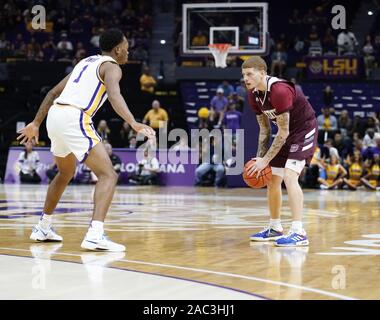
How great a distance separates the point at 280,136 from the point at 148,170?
40.6 ft

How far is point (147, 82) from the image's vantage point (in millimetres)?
24172

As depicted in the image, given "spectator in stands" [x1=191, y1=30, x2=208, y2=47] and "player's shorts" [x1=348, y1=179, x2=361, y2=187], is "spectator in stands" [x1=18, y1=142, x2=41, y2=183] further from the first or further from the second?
"player's shorts" [x1=348, y1=179, x2=361, y2=187]

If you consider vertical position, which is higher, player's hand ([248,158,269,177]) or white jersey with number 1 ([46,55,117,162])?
white jersey with number 1 ([46,55,117,162])

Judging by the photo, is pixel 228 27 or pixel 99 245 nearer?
pixel 99 245

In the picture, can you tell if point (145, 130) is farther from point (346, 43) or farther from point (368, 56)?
point (346, 43)

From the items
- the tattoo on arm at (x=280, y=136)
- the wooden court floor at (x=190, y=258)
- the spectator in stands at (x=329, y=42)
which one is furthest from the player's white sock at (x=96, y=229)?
the spectator in stands at (x=329, y=42)

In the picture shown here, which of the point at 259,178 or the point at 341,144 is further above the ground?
the point at 259,178

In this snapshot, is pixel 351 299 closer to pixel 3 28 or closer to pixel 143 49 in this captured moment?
pixel 143 49

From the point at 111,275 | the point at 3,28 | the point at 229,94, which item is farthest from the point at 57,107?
the point at 3,28

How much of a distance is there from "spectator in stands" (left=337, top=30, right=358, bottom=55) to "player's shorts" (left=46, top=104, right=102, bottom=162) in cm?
1834

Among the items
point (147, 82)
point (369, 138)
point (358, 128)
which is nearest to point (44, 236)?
point (369, 138)

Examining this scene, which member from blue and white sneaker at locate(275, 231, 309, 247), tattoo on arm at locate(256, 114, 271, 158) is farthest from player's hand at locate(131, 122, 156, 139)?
blue and white sneaker at locate(275, 231, 309, 247)

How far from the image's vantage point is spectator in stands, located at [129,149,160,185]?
772 inches
